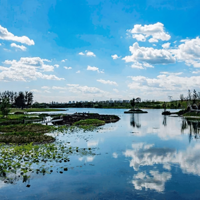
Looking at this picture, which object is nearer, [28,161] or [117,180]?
[117,180]

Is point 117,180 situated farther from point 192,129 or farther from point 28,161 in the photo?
point 192,129

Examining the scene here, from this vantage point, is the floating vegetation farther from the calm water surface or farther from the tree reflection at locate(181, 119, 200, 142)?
the tree reflection at locate(181, 119, 200, 142)

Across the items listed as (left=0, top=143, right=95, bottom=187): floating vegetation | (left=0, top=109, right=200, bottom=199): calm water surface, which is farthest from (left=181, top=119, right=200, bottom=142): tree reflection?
(left=0, top=143, right=95, bottom=187): floating vegetation

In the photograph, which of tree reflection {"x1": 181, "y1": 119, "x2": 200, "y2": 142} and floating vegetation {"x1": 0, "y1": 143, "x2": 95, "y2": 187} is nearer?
floating vegetation {"x1": 0, "y1": 143, "x2": 95, "y2": 187}

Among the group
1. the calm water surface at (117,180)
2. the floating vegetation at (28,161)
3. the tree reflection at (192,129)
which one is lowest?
the tree reflection at (192,129)

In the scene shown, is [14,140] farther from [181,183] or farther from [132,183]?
[181,183]

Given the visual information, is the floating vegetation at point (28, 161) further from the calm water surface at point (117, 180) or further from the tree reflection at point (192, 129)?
the tree reflection at point (192, 129)

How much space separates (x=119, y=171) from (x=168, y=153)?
9.26m

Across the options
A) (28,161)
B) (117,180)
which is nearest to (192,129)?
(117,180)

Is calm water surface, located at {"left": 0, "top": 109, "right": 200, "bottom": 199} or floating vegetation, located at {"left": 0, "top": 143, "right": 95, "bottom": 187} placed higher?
floating vegetation, located at {"left": 0, "top": 143, "right": 95, "bottom": 187}

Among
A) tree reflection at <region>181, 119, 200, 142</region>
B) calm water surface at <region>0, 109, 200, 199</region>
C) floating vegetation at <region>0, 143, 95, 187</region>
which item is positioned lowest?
tree reflection at <region>181, 119, 200, 142</region>

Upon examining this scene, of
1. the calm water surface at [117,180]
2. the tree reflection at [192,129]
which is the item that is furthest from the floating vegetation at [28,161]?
the tree reflection at [192,129]

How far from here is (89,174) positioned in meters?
15.7

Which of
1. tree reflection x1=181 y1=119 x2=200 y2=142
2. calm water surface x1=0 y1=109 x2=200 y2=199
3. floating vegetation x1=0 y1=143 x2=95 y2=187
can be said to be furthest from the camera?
tree reflection x1=181 y1=119 x2=200 y2=142
